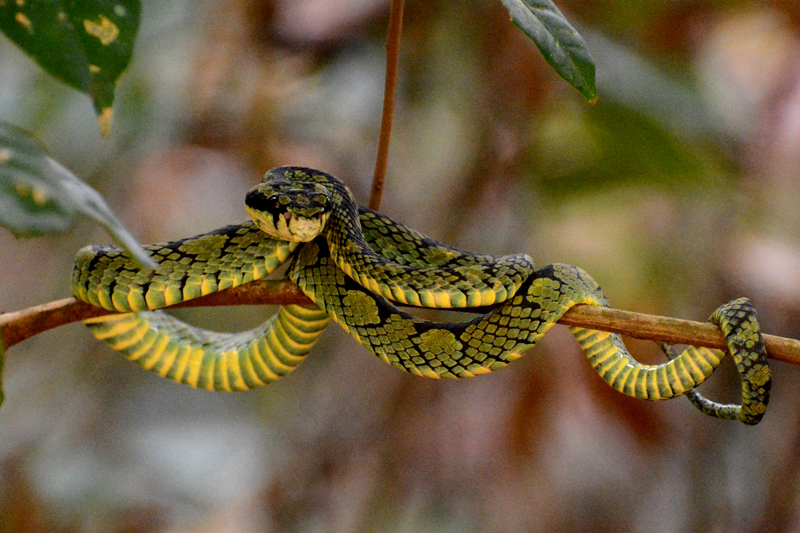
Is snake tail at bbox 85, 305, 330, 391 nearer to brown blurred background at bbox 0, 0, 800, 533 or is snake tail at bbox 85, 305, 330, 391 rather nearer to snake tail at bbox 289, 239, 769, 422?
snake tail at bbox 289, 239, 769, 422

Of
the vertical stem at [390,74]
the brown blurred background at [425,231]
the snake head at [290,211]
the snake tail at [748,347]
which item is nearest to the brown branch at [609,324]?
the snake tail at [748,347]

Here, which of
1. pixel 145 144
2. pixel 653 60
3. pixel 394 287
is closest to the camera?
pixel 394 287

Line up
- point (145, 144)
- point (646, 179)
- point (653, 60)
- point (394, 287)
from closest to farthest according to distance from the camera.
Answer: point (394, 287)
point (646, 179)
point (653, 60)
point (145, 144)

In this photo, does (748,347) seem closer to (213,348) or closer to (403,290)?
(403,290)

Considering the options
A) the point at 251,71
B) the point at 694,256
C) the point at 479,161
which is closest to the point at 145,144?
the point at 251,71

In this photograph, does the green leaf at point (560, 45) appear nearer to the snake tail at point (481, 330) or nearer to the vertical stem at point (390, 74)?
the vertical stem at point (390, 74)

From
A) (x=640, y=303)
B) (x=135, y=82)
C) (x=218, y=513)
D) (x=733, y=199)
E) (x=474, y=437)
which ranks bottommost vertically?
(x=218, y=513)

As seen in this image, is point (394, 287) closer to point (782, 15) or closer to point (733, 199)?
point (733, 199)

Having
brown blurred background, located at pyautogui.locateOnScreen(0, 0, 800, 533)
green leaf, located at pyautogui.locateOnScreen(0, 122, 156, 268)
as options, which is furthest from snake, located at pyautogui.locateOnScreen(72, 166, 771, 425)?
brown blurred background, located at pyautogui.locateOnScreen(0, 0, 800, 533)
